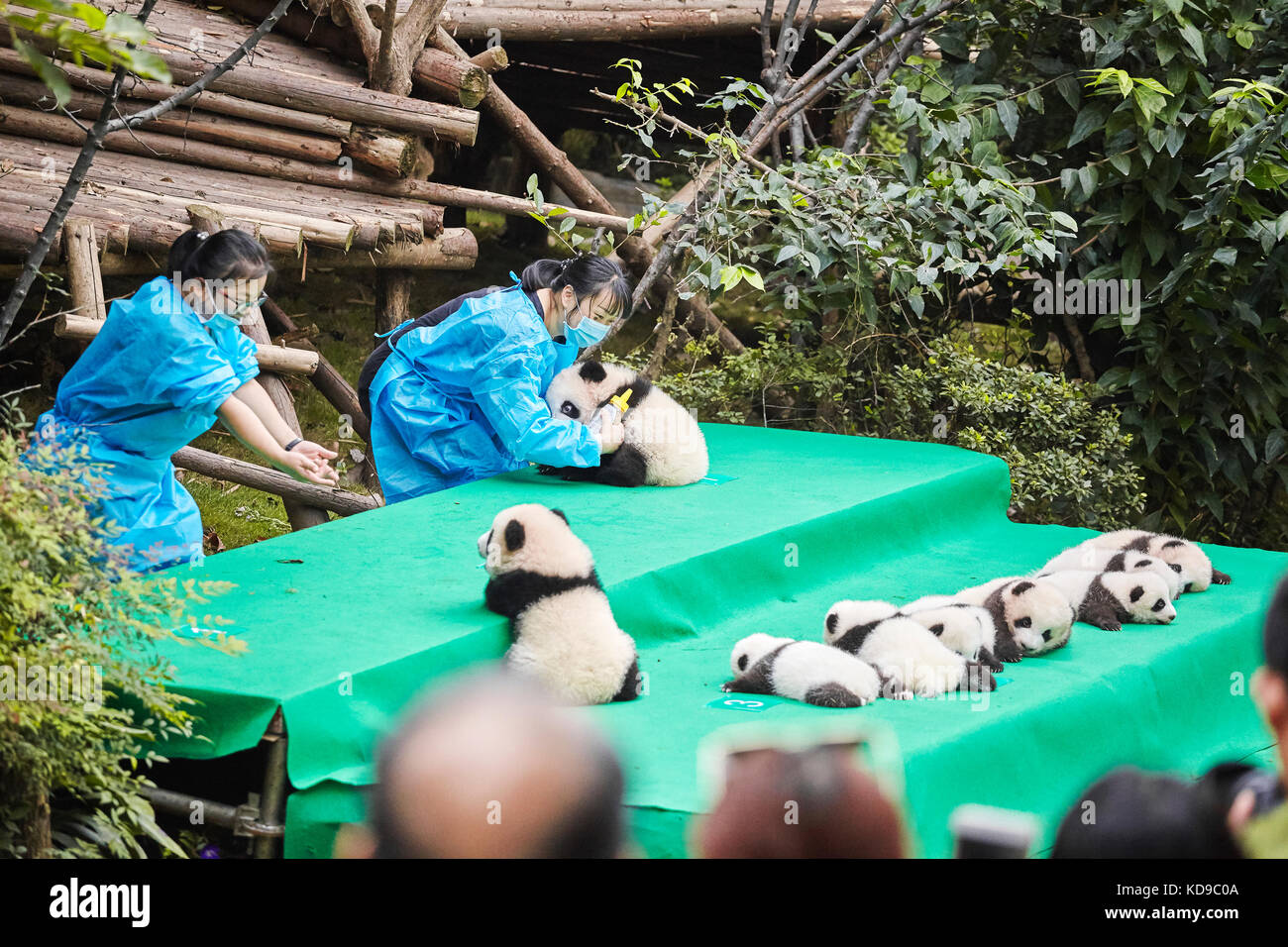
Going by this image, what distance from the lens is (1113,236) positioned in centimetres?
763

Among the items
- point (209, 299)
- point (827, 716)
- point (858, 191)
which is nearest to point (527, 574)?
point (827, 716)

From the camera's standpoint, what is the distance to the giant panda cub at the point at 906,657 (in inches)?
140

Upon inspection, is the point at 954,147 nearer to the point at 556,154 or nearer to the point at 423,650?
the point at 556,154

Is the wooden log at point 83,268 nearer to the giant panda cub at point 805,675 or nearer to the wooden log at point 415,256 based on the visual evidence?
the wooden log at point 415,256

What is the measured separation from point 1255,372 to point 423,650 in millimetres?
5817

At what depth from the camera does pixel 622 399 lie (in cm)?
533

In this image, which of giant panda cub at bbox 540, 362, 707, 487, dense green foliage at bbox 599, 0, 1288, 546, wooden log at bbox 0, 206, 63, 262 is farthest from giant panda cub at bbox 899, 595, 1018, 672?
wooden log at bbox 0, 206, 63, 262

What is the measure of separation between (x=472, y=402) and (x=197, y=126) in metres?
2.51

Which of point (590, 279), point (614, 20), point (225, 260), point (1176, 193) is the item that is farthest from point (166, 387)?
point (1176, 193)

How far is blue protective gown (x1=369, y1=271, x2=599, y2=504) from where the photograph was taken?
194 inches

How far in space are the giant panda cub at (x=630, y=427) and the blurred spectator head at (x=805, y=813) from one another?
3743mm

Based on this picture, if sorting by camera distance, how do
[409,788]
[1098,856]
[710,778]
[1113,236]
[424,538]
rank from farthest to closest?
[1113,236], [424,538], [710,778], [1098,856], [409,788]

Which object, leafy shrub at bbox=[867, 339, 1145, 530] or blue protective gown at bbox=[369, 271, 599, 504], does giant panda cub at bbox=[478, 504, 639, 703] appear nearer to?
blue protective gown at bbox=[369, 271, 599, 504]

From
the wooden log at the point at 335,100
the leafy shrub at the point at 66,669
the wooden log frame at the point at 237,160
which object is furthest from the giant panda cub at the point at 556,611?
the wooden log at the point at 335,100
